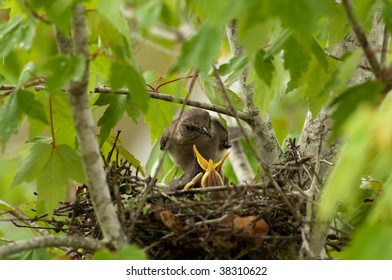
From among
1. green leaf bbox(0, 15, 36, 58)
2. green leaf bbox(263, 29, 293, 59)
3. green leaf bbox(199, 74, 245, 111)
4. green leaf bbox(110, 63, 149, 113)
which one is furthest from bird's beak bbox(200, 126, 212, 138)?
green leaf bbox(110, 63, 149, 113)

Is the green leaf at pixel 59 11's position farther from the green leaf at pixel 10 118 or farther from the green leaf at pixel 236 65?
the green leaf at pixel 236 65

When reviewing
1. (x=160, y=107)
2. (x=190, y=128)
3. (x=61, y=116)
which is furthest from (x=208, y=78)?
(x=190, y=128)

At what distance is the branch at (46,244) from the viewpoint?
296 centimetres

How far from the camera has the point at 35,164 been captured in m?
3.75

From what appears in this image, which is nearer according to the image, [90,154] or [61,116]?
[90,154]

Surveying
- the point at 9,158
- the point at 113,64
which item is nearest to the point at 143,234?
the point at 113,64

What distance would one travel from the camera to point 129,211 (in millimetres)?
3533

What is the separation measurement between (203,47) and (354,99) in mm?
616

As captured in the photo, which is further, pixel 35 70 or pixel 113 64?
pixel 35 70

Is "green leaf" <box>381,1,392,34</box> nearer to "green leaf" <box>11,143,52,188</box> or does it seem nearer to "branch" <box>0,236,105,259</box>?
"branch" <box>0,236,105,259</box>

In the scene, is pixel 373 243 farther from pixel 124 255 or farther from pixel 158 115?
pixel 158 115
